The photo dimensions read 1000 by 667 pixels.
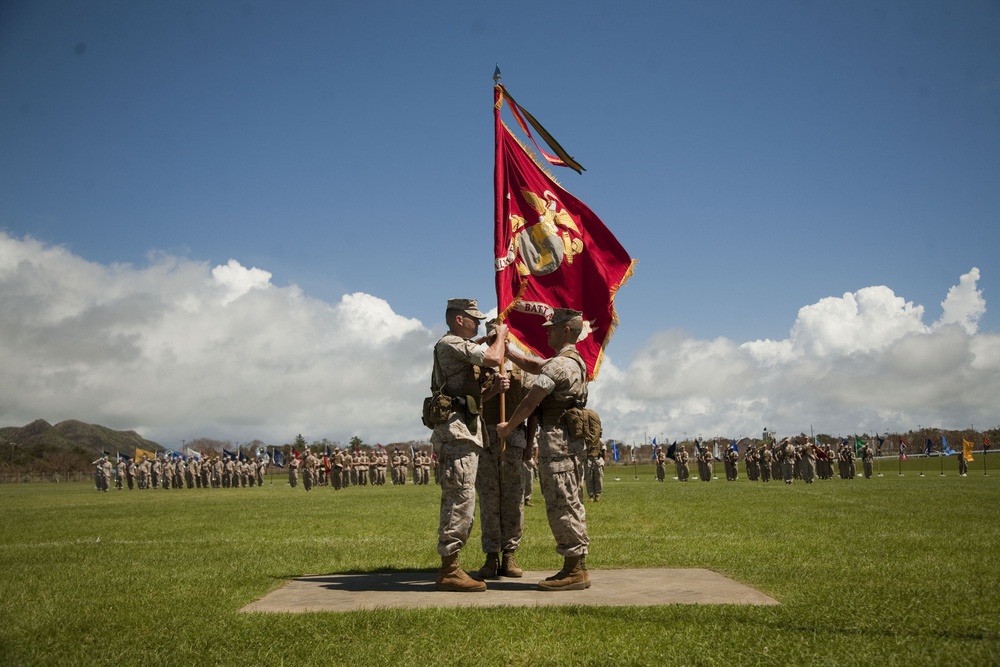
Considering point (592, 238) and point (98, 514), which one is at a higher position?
point (592, 238)

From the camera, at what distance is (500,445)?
7320 millimetres

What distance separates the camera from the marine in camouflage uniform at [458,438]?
6.69 meters

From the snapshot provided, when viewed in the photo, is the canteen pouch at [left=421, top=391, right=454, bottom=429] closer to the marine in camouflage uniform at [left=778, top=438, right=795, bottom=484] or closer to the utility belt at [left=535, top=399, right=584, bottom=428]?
the utility belt at [left=535, top=399, right=584, bottom=428]

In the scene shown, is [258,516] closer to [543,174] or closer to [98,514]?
[98,514]

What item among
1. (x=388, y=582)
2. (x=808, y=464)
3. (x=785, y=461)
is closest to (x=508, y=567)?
(x=388, y=582)

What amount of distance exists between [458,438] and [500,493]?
1.00 m

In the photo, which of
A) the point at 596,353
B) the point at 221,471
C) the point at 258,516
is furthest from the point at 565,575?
the point at 221,471

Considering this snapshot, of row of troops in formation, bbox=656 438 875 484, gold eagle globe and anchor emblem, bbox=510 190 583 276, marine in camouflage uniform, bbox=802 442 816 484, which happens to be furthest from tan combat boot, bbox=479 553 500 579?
row of troops in formation, bbox=656 438 875 484

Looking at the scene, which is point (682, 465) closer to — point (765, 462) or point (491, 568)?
point (765, 462)

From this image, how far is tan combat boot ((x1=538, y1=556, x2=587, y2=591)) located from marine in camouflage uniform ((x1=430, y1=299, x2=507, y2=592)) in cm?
55

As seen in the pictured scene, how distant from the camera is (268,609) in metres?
5.85

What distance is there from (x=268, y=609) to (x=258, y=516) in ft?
39.0

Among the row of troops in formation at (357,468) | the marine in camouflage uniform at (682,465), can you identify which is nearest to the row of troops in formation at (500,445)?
the row of troops in formation at (357,468)

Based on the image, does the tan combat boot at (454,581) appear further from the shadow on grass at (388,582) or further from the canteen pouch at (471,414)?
the canteen pouch at (471,414)
